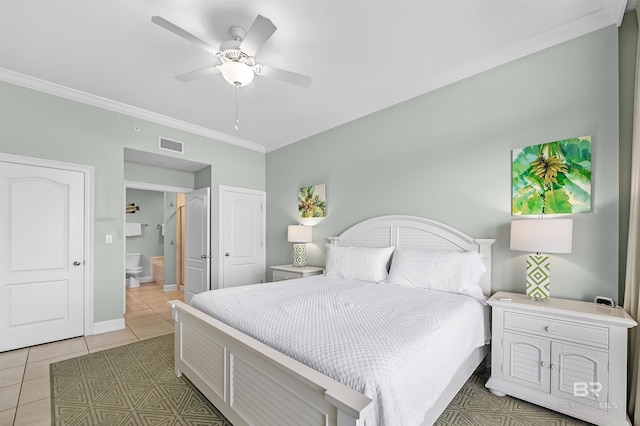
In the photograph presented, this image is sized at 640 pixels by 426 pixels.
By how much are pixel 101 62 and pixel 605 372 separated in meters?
4.67

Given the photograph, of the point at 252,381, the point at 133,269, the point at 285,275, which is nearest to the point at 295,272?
the point at 285,275

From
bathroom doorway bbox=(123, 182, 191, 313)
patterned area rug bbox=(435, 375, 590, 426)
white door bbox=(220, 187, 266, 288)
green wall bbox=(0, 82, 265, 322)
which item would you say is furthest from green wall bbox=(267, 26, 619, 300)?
bathroom doorway bbox=(123, 182, 191, 313)

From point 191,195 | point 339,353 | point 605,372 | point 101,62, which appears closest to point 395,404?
point 339,353

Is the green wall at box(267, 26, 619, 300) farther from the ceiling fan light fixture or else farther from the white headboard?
the ceiling fan light fixture

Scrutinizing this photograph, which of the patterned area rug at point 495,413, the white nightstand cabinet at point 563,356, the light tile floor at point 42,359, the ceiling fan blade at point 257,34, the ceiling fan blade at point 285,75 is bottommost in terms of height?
the light tile floor at point 42,359

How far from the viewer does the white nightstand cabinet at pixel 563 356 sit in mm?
1767

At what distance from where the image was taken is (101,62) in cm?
272

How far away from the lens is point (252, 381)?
63.1 inches

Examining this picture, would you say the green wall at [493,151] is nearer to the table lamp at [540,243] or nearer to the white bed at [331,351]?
the table lamp at [540,243]

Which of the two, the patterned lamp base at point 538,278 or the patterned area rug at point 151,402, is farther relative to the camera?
the patterned lamp base at point 538,278

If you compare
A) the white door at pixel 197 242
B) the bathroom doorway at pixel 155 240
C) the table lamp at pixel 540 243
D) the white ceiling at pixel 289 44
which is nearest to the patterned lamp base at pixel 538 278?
→ the table lamp at pixel 540 243

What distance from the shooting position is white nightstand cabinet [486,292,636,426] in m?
1.77

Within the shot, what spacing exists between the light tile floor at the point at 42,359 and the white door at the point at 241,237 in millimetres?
1144

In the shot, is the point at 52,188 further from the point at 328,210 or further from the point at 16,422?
the point at 328,210
